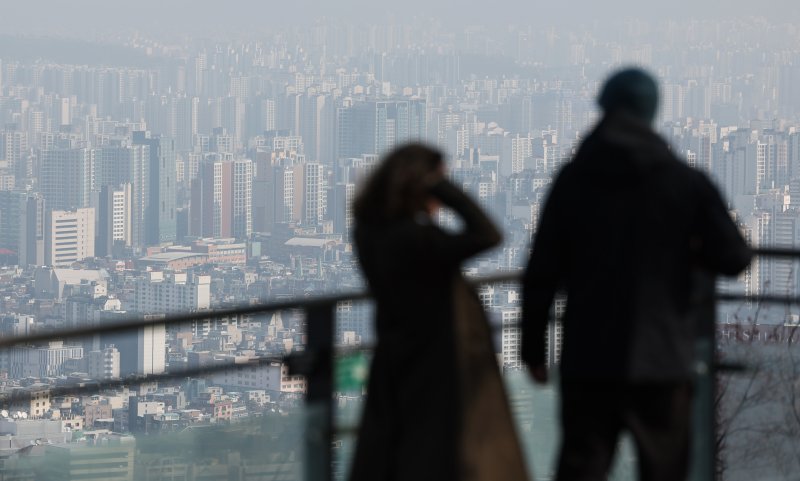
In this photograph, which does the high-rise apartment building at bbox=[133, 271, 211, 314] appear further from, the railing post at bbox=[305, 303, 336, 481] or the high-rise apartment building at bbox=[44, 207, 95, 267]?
the railing post at bbox=[305, 303, 336, 481]

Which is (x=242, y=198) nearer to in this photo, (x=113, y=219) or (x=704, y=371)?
(x=113, y=219)

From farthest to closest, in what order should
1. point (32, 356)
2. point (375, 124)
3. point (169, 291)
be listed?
point (375, 124), point (169, 291), point (32, 356)

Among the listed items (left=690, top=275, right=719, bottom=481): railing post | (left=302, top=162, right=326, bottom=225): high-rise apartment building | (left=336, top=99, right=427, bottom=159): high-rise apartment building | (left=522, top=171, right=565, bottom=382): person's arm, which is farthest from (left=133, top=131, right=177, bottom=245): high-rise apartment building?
(left=522, top=171, right=565, bottom=382): person's arm

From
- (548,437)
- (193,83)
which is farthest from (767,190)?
(548,437)

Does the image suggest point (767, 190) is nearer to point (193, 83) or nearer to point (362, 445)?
point (193, 83)

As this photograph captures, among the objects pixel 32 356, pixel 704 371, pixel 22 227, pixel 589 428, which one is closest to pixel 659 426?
pixel 589 428
